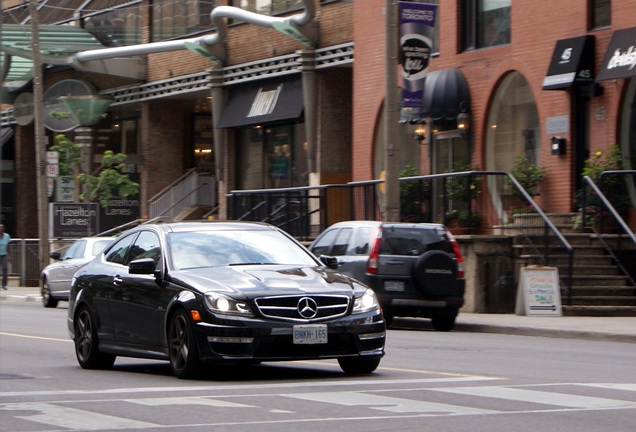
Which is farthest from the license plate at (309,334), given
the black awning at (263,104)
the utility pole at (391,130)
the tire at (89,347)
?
the black awning at (263,104)

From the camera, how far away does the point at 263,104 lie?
124 feet

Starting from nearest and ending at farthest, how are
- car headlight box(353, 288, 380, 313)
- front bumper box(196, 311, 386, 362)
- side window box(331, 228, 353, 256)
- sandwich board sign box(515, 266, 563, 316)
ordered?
1. front bumper box(196, 311, 386, 362)
2. car headlight box(353, 288, 380, 313)
3. side window box(331, 228, 353, 256)
4. sandwich board sign box(515, 266, 563, 316)

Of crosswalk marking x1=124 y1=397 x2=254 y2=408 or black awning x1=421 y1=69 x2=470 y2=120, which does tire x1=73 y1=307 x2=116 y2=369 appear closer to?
crosswalk marking x1=124 y1=397 x2=254 y2=408

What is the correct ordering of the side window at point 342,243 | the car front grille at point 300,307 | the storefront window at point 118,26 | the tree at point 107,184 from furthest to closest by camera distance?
the storefront window at point 118,26
the tree at point 107,184
the side window at point 342,243
the car front grille at point 300,307

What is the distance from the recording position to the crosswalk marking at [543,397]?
941cm

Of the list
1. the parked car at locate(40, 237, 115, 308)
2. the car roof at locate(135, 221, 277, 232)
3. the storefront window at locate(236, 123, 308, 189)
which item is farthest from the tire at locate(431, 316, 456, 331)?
the storefront window at locate(236, 123, 308, 189)

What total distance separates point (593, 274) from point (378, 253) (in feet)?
16.7

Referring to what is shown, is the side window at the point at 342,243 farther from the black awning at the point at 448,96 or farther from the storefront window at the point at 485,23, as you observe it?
the storefront window at the point at 485,23

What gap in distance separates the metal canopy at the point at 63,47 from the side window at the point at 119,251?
29854mm

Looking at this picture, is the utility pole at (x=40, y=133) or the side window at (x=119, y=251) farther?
the utility pole at (x=40, y=133)

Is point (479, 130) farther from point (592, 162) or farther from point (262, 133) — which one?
point (262, 133)

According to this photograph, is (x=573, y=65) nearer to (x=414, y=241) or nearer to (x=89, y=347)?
(x=414, y=241)

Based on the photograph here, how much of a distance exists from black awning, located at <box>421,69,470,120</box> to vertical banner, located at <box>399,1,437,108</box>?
404cm

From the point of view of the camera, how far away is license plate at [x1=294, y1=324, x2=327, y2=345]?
1095cm
